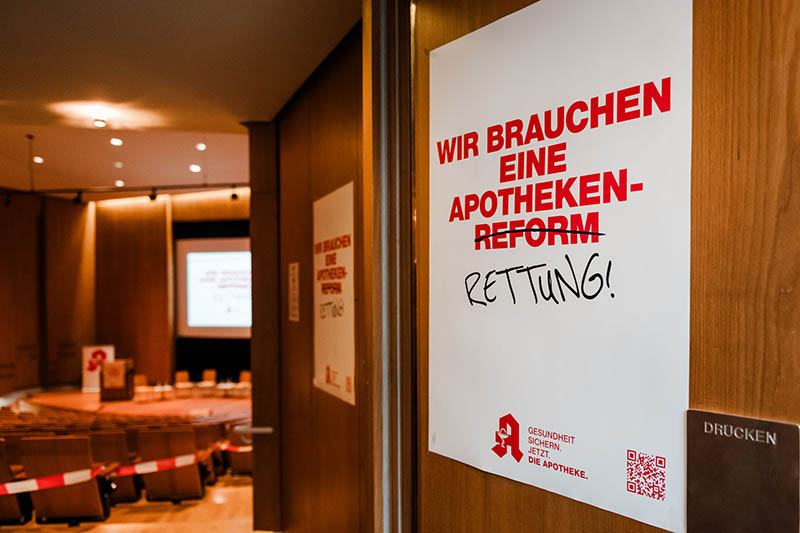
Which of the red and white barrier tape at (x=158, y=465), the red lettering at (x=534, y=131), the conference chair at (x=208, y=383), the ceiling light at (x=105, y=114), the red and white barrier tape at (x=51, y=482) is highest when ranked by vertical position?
the ceiling light at (x=105, y=114)

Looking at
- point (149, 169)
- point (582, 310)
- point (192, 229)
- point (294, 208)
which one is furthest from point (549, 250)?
point (192, 229)

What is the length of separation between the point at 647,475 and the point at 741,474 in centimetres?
16

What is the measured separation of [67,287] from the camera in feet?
40.3

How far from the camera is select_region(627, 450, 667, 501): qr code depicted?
107 centimetres

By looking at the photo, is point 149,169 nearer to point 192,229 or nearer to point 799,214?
point 192,229

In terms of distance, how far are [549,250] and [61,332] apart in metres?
12.6

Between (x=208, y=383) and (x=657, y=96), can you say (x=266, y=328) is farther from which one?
(x=208, y=383)

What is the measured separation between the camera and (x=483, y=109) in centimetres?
141

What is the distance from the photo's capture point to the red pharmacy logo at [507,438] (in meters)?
1.32

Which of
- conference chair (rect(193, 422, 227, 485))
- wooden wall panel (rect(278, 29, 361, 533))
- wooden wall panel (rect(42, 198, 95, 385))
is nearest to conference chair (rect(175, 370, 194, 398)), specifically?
wooden wall panel (rect(42, 198, 95, 385))

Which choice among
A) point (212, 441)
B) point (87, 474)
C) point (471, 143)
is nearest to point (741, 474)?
point (471, 143)

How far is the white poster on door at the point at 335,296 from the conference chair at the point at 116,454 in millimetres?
3686

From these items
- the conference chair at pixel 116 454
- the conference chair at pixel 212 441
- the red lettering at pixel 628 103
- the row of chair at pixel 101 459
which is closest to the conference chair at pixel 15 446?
the row of chair at pixel 101 459

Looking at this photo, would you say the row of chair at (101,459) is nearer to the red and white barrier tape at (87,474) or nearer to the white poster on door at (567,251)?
the red and white barrier tape at (87,474)
